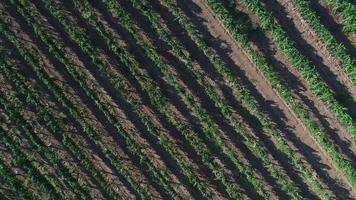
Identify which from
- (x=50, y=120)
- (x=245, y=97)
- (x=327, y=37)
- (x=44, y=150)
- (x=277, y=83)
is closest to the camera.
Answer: (x=327, y=37)

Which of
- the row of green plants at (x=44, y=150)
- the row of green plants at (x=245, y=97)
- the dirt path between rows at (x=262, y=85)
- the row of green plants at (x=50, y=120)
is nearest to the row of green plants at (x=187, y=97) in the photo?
the row of green plants at (x=245, y=97)

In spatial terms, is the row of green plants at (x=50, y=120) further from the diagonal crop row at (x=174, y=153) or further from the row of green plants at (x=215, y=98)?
the row of green plants at (x=215, y=98)

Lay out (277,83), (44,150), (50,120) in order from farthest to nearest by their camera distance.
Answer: (44,150) < (50,120) < (277,83)

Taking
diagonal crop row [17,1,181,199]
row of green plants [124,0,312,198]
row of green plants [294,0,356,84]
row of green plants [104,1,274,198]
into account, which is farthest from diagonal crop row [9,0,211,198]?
row of green plants [294,0,356,84]

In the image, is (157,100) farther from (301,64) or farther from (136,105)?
(301,64)

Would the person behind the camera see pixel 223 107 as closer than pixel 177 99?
Yes

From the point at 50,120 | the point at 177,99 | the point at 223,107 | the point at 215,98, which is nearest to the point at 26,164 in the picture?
the point at 50,120
